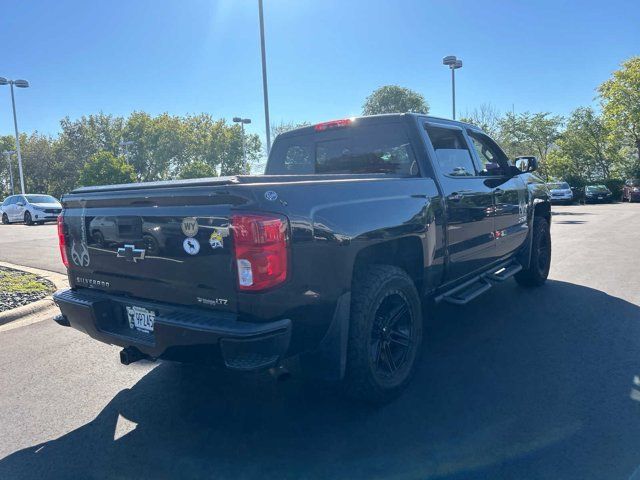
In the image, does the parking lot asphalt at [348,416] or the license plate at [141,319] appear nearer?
the parking lot asphalt at [348,416]

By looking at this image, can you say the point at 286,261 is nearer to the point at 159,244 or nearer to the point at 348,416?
the point at 159,244

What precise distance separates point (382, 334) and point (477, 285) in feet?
6.23

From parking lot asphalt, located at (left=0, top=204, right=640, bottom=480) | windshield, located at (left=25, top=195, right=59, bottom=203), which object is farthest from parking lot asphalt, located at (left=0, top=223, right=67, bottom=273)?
windshield, located at (left=25, top=195, right=59, bottom=203)

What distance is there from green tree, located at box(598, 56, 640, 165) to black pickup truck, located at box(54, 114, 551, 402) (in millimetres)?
41136

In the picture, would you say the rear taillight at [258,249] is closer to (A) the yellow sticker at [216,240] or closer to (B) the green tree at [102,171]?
(A) the yellow sticker at [216,240]

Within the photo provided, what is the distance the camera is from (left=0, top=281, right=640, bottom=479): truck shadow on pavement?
8.66 feet

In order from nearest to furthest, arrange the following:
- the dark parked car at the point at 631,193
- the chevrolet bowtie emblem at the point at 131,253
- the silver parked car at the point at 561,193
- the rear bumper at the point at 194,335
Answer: the rear bumper at the point at 194,335 → the chevrolet bowtie emblem at the point at 131,253 → the silver parked car at the point at 561,193 → the dark parked car at the point at 631,193

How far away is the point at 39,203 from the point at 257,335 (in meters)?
23.7

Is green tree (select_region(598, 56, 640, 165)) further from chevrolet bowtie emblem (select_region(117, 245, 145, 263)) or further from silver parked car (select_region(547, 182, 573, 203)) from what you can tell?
chevrolet bowtie emblem (select_region(117, 245, 145, 263))

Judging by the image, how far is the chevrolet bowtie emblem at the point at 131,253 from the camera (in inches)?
118

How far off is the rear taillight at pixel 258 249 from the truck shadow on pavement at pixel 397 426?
103cm

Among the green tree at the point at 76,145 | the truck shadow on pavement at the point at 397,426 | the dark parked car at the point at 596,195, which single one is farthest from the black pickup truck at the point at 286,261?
the green tree at the point at 76,145

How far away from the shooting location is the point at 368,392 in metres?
3.09

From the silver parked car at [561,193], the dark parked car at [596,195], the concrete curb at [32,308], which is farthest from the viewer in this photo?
the dark parked car at [596,195]
